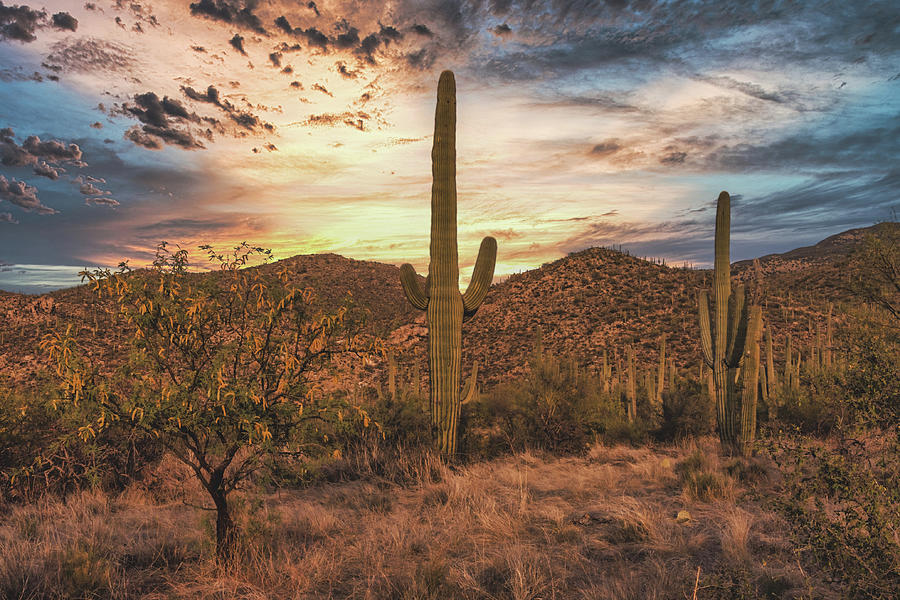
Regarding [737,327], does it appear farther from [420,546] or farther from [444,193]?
[420,546]

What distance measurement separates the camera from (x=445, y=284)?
11367mm

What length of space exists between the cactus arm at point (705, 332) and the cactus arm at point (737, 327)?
0.85 metres

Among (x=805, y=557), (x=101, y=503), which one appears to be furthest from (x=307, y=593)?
(x=805, y=557)

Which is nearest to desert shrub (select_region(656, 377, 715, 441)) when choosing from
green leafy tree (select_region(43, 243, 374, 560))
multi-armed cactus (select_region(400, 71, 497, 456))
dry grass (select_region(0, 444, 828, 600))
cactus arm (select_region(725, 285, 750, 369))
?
cactus arm (select_region(725, 285, 750, 369))

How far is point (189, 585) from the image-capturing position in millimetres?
5383

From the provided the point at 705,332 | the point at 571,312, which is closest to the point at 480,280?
the point at 705,332

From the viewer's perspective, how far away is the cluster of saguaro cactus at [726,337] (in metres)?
13.3

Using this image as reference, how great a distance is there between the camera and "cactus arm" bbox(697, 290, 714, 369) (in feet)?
48.5

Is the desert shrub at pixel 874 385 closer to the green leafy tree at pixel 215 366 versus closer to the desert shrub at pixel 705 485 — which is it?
the desert shrub at pixel 705 485

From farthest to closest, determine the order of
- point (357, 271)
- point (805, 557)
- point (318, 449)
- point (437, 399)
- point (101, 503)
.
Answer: point (357, 271), point (437, 399), point (101, 503), point (318, 449), point (805, 557)

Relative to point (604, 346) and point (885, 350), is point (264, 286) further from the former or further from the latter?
point (604, 346)

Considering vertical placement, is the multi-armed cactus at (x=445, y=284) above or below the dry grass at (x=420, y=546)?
above

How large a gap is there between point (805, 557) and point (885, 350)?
8.23 ft

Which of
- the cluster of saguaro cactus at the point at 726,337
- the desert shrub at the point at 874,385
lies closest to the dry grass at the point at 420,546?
the desert shrub at the point at 874,385
